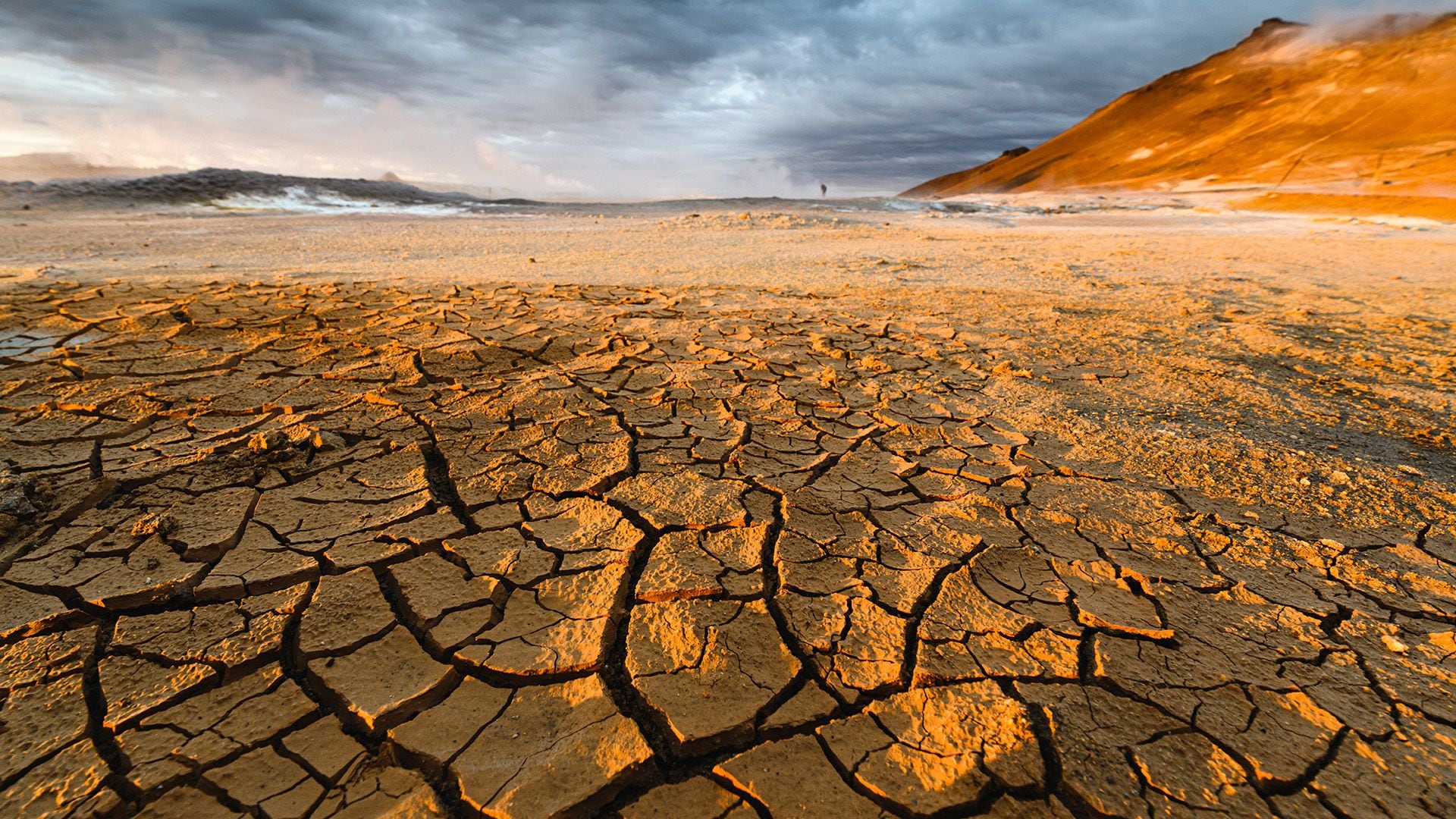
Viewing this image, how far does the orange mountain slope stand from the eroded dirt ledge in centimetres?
3005

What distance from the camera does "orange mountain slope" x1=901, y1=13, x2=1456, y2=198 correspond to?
32.1 metres

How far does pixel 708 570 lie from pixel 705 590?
0.10 m

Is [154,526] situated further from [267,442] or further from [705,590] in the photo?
[705,590]

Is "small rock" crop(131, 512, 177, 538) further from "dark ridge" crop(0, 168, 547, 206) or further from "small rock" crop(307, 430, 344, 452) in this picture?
"dark ridge" crop(0, 168, 547, 206)

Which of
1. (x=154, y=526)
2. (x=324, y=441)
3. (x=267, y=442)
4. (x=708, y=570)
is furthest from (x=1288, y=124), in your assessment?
(x=154, y=526)

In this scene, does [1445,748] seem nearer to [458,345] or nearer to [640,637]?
[640,637]

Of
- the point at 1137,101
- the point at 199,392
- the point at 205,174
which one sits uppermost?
the point at 1137,101

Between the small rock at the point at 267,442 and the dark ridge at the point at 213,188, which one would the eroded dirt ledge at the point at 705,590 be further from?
the dark ridge at the point at 213,188

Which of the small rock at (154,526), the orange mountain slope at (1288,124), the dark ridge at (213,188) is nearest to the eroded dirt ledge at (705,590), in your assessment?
the small rock at (154,526)

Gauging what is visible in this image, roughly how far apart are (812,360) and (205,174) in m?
26.9

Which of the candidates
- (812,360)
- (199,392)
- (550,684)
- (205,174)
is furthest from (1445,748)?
(205,174)

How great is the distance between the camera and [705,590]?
167cm

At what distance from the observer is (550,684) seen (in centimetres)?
137

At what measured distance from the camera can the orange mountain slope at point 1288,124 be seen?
32125 millimetres
